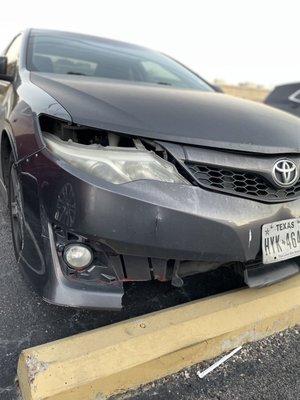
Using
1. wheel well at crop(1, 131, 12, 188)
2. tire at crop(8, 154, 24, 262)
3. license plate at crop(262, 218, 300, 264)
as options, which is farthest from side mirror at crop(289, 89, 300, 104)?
tire at crop(8, 154, 24, 262)

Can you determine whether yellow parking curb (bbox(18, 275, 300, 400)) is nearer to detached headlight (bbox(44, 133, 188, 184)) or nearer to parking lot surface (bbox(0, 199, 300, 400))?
parking lot surface (bbox(0, 199, 300, 400))

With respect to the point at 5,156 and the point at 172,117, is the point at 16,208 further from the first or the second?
the point at 172,117

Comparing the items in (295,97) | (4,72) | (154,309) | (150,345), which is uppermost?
(4,72)

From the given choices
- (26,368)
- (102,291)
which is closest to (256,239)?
(102,291)

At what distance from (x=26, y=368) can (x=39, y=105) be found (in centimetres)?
111

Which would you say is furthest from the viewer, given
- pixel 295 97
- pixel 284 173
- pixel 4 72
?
pixel 295 97

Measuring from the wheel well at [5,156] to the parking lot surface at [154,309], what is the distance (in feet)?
1.73

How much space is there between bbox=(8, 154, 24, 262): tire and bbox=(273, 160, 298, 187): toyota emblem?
1173mm

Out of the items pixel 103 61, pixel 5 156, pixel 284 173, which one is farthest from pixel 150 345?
pixel 103 61

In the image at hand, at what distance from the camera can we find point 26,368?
149 centimetres

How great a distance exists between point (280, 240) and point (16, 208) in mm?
1328

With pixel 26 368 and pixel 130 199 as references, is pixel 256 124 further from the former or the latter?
pixel 26 368

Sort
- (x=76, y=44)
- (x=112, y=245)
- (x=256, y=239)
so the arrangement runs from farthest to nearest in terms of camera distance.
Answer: (x=76, y=44), (x=256, y=239), (x=112, y=245)

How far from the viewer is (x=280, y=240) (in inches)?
71.6
